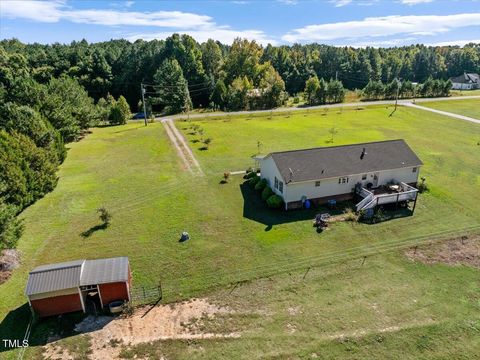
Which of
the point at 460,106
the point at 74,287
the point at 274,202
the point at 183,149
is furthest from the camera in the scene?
the point at 460,106

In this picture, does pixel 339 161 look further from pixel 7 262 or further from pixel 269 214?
pixel 7 262

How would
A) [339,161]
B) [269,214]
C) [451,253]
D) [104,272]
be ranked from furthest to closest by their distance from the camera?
[339,161], [269,214], [451,253], [104,272]

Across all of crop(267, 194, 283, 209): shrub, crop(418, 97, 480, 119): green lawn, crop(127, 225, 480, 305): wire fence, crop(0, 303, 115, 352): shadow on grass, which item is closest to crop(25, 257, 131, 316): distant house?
crop(0, 303, 115, 352): shadow on grass

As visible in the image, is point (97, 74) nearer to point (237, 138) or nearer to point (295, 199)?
point (237, 138)

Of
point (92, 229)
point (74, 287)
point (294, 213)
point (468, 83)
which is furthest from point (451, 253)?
point (468, 83)

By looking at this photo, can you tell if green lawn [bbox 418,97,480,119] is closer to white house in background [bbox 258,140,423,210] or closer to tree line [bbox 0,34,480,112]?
tree line [bbox 0,34,480,112]

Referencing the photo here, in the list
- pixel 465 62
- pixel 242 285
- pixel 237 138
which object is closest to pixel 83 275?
pixel 242 285

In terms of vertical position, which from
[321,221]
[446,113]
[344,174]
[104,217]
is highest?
[344,174]
